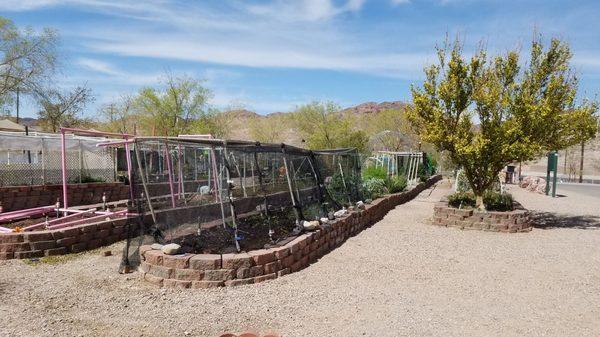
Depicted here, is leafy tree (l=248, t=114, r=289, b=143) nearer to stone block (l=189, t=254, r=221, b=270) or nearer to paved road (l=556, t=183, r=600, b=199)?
paved road (l=556, t=183, r=600, b=199)

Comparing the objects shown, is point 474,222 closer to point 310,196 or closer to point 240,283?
point 310,196

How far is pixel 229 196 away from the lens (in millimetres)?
6297

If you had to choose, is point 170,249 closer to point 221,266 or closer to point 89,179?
point 221,266

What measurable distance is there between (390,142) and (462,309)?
110ft

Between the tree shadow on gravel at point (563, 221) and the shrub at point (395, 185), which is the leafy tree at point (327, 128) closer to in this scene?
the shrub at point (395, 185)

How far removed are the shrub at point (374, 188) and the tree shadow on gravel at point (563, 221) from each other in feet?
14.6

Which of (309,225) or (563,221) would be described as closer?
(309,225)

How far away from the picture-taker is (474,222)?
1101cm

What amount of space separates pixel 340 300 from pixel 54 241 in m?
4.87

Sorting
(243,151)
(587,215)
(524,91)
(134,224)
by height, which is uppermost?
(524,91)

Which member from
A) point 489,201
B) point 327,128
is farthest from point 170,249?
point 327,128

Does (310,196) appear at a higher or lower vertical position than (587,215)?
higher

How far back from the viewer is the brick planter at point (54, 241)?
6.89 meters

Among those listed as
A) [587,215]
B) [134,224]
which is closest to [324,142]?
[587,215]
